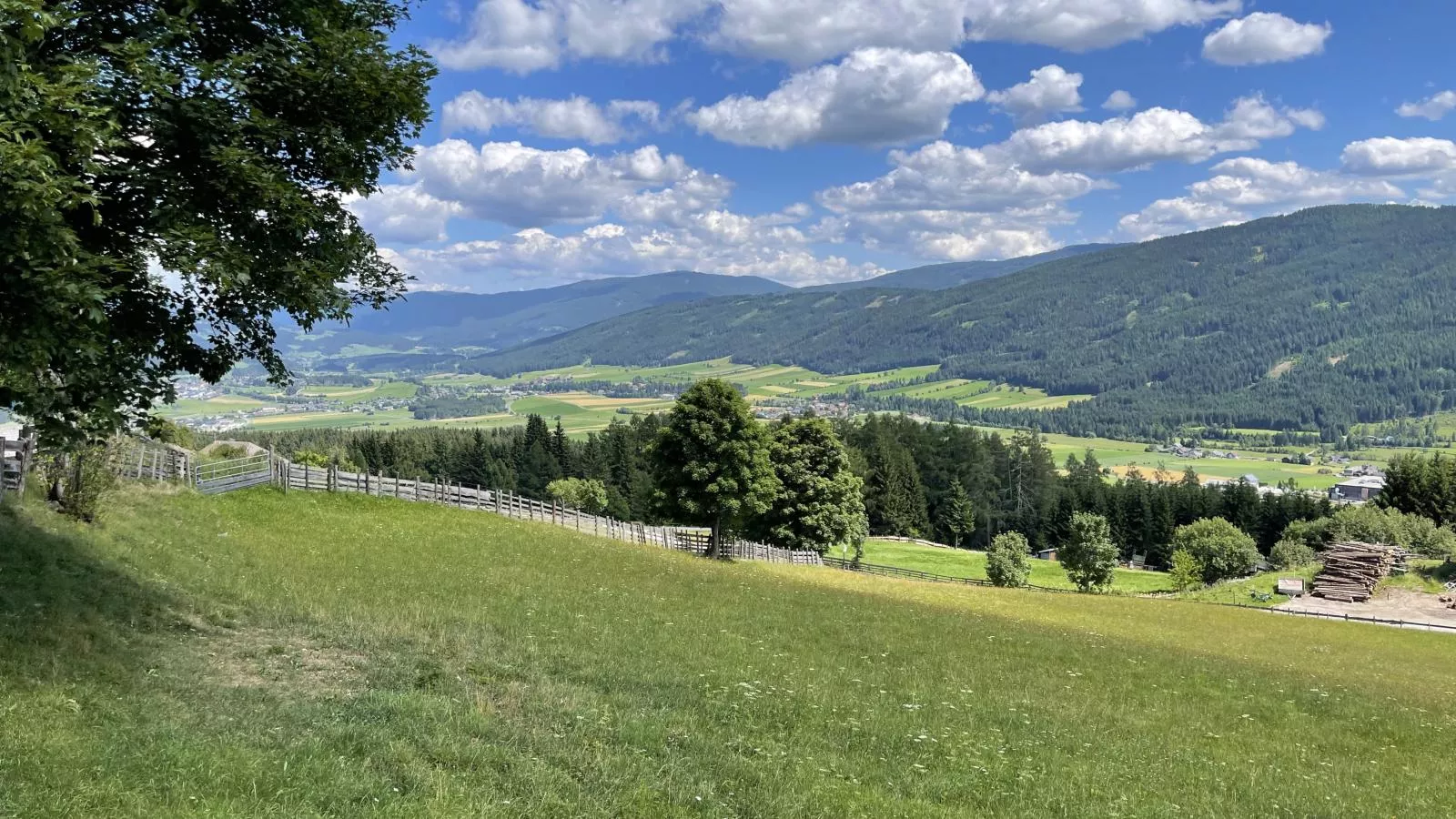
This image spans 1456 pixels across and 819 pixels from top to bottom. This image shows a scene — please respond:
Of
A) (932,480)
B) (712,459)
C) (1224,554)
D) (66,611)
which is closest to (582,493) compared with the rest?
(932,480)

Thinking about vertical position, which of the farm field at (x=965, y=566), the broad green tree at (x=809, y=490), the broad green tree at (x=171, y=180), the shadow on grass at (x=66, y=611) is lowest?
the farm field at (x=965, y=566)

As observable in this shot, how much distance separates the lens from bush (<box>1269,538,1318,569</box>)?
267 feet

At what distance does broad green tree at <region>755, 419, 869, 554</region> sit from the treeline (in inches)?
1733

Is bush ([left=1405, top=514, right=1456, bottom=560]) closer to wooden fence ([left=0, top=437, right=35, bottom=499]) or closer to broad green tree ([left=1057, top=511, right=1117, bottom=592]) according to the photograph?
broad green tree ([left=1057, top=511, right=1117, bottom=592])

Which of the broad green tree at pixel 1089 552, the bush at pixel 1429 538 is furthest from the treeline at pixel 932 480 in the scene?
the broad green tree at pixel 1089 552

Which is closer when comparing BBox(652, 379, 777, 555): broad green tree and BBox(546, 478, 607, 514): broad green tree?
BBox(652, 379, 777, 555): broad green tree

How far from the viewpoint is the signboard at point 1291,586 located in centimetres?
6012

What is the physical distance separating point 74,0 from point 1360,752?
23.8m

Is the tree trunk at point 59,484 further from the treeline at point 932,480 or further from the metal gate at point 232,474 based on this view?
the treeline at point 932,480

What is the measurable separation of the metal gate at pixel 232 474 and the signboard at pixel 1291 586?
6720 centimetres

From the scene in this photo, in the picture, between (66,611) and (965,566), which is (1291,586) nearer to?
(965,566)

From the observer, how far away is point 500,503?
147 feet

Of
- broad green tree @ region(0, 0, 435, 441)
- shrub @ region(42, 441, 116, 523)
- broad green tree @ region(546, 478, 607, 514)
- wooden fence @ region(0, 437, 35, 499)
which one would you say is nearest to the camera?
broad green tree @ region(0, 0, 435, 441)

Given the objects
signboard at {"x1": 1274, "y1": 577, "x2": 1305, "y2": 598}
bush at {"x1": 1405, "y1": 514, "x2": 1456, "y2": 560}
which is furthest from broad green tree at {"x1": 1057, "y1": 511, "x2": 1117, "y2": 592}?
bush at {"x1": 1405, "y1": 514, "x2": 1456, "y2": 560}
